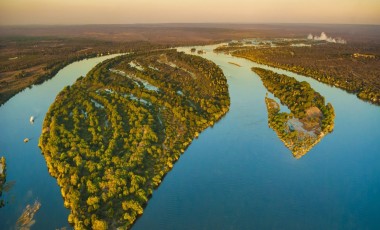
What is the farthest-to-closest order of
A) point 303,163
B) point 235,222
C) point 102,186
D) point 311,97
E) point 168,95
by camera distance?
point 168,95 < point 311,97 < point 303,163 < point 102,186 < point 235,222

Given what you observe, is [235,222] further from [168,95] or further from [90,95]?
[90,95]

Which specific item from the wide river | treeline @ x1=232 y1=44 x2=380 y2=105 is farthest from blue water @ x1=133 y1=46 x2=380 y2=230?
treeline @ x1=232 y1=44 x2=380 y2=105

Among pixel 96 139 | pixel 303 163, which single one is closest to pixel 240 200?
pixel 303 163

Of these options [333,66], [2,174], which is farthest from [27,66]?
[333,66]

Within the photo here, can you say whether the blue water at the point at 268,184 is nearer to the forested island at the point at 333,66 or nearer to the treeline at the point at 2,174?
the treeline at the point at 2,174

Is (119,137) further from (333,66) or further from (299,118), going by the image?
(333,66)

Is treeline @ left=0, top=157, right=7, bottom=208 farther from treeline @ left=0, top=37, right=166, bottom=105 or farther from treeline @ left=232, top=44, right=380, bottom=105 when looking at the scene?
treeline @ left=232, top=44, right=380, bottom=105

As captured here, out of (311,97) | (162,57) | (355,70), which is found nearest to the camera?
(311,97)
